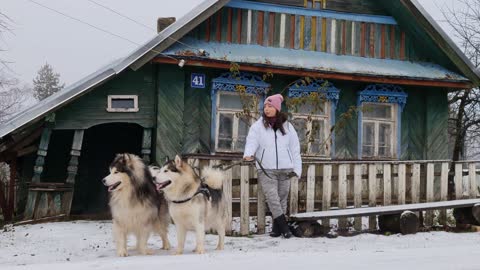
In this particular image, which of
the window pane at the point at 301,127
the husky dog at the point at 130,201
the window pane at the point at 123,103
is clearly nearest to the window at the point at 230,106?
the window pane at the point at 301,127

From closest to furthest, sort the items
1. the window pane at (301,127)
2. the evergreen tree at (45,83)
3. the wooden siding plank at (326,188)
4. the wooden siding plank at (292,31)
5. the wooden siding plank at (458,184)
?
the wooden siding plank at (326,188), the wooden siding plank at (458,184), the window pane at (301,127), the wooden siding plank at (292,31), the evergreen tree at (45,83)

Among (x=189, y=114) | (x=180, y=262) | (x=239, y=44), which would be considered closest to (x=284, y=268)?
(x=180, y=262)

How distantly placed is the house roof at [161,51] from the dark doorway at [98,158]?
329cm

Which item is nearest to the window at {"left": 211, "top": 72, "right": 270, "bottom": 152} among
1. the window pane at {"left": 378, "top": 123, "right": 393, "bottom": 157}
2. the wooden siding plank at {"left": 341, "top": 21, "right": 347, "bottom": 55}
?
the wooden siding plank at {"left": 341, "top": 21, "right": 347, "bottom": 55}

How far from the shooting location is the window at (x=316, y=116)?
11.9 meters

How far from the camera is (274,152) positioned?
7.49 m

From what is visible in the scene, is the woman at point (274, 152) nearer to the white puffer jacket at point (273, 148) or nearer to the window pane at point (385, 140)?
the white puffer jacket at point (273, 148)

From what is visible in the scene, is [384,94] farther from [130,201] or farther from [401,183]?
[130,201]

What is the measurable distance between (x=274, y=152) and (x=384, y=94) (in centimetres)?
585

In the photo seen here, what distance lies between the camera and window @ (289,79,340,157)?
39.0ft

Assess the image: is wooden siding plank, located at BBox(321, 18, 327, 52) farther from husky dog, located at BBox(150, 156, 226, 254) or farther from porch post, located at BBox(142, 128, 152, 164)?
husky dog, located at BBox(150, 156, 226, 254)

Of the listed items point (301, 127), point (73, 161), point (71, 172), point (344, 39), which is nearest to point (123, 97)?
point (73, 161)

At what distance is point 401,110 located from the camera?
12.6 meters

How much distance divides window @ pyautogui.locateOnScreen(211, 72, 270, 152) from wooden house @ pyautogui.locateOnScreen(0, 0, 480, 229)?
0.02 meters
